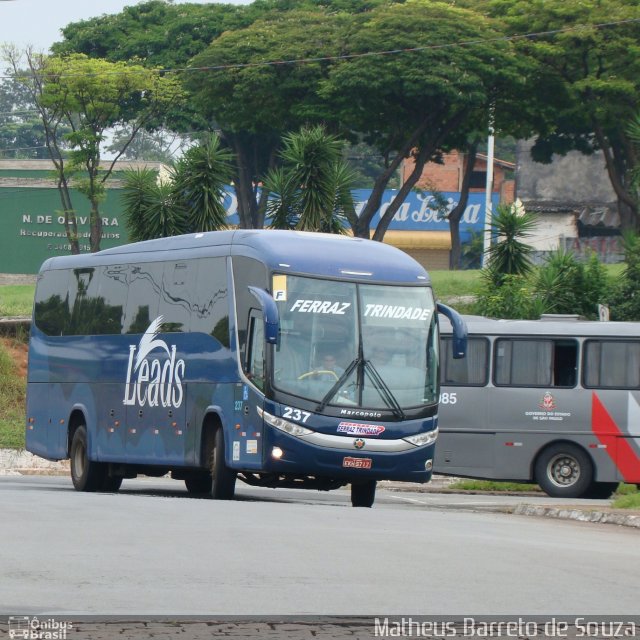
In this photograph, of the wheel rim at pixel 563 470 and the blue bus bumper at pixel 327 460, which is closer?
the blue bus bumper at pixel 327 460

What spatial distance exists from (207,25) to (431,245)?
2785 centimetres

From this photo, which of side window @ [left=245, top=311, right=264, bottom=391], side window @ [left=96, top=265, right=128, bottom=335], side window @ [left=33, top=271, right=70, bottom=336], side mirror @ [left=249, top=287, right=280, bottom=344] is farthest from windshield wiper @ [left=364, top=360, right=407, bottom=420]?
side window @ [left=33, top=271, right=70, bottom=336]

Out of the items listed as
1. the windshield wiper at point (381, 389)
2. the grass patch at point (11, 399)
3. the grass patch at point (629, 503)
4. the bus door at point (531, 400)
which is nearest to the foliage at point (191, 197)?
the grass patch at point (11, 399)

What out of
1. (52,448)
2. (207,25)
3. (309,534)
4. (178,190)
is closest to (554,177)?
(207,25)

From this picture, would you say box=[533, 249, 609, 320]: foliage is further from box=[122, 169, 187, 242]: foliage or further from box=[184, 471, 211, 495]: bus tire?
box=[184, 471, 211, 495]: bus tire

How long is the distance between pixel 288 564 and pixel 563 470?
593 inches

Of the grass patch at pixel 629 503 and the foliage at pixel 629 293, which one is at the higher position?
the foliage at pixel 629 293

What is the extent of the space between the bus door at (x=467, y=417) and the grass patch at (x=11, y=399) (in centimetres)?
1213

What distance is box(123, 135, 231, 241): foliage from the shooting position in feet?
113

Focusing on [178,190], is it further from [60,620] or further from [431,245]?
[431,245]

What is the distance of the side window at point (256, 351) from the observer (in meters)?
17.2

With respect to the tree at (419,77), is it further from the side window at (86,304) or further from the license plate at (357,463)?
the license plate at (357,463)

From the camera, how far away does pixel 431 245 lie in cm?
8781

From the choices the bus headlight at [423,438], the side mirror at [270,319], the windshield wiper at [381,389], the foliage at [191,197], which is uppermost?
the foliage at [191,197]
